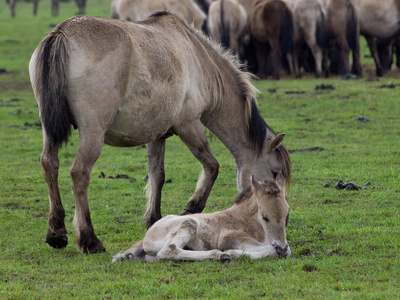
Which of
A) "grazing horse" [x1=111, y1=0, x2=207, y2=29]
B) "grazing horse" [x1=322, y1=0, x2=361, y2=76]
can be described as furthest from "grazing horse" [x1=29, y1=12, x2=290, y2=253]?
"grazing horse" [x1=111, y1=0, x2=207, y2=29]

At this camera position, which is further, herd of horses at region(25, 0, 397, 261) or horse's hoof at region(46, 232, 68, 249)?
horse's hoof at region(46, 232, 68, 249)

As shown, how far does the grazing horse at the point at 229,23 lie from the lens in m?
21.5

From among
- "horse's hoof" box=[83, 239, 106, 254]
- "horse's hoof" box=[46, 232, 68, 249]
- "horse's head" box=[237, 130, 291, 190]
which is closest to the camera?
"horse's hoof" box=[83, 239, 106, 254]

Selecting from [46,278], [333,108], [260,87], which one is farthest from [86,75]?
[260,87]

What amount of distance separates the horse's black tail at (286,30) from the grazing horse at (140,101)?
12118 mm

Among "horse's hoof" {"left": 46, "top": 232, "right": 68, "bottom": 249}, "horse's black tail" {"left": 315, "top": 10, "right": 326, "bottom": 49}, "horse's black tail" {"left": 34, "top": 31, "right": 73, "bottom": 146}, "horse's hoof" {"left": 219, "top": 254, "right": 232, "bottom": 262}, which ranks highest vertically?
"horse's black tail" {"left": 34, "top": 31, "right": 73, "bottom": 146}

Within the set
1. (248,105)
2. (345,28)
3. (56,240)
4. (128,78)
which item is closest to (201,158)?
(248,105)

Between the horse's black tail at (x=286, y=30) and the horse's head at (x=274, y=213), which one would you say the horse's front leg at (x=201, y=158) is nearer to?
the horse's head at (x=274, y=213)

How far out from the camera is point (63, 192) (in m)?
9.53

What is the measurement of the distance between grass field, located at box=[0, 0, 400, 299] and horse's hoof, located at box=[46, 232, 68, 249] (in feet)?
0.27

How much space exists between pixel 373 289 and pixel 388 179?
15.8 feet

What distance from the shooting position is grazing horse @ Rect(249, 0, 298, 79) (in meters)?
19.9

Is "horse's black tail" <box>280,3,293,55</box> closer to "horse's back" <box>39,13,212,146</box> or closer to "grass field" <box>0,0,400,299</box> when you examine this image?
"grass field" <box>0,0,400,299</box>

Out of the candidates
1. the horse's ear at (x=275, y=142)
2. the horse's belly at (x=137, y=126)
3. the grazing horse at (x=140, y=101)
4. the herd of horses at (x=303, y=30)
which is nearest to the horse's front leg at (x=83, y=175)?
the grazing horse at (x=140, y=101)
